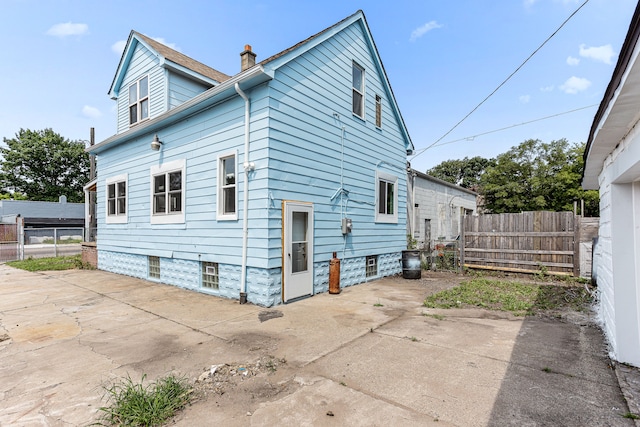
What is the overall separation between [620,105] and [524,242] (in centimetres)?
834

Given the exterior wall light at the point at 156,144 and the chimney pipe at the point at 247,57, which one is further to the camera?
the exterior wall light at the point at 156,144

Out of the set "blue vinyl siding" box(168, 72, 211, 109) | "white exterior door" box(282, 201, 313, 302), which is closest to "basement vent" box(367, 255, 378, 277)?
"white exterior door" box(282, 201, 313, 302)

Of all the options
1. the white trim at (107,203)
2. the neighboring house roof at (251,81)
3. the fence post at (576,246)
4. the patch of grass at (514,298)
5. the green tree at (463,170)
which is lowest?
the patch of grass at (514,298)

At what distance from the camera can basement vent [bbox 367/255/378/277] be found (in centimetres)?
940

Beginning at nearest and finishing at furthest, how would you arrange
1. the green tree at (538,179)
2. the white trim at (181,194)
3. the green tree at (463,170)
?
the white trim at (181,194), the green tree at (538,179), the green tree at (463,170)

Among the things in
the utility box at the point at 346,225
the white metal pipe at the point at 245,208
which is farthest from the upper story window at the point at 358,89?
the white metal pipe at the point at 245,208

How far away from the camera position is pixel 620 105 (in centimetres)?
248

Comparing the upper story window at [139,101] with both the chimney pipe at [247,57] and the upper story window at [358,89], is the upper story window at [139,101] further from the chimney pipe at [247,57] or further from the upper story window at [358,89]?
the upper story window at [358,89]

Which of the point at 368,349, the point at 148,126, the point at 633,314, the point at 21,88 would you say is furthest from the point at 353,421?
the point at 21,88

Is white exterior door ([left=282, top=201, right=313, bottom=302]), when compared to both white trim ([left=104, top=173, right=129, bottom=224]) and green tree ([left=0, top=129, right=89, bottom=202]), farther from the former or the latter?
green tree ([left=0, top=129, right=89, bottom=202])

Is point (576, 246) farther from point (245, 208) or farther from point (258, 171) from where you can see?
point (245, 208)

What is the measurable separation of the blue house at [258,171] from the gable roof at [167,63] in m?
0.05

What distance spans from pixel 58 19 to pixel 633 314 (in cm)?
1259

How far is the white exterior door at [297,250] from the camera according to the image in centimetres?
646
